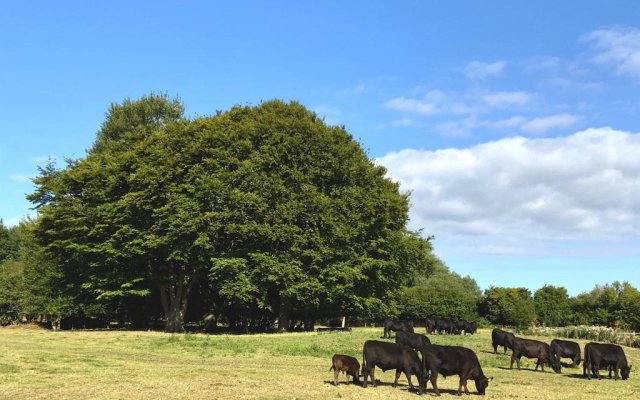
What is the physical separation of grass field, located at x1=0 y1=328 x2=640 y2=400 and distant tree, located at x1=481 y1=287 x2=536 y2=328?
162ft

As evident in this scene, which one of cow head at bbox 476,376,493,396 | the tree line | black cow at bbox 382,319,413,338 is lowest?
cow head at bbox 476,376,493,396

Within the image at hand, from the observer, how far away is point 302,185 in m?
47.4

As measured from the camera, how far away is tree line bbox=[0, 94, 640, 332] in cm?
4644

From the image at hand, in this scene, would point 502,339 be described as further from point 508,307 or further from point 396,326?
point 508,307

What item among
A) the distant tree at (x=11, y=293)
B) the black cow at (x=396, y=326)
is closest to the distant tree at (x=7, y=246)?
the distant tree at (x=11, y=293)

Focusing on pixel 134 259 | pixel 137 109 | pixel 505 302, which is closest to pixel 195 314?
pixel 134 259

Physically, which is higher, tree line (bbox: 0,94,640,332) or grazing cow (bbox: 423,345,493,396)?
tree line (bbox: 0,94,640,332)

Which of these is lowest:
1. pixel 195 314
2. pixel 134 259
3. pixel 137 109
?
pixel 195 314

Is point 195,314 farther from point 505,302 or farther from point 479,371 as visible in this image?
point 479,371

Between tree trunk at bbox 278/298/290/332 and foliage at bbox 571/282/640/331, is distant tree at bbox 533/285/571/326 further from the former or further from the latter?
tree trunk at bbox 278/298/290/332

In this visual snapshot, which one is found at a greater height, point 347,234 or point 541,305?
point 347,234

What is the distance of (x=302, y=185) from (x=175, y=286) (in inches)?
759

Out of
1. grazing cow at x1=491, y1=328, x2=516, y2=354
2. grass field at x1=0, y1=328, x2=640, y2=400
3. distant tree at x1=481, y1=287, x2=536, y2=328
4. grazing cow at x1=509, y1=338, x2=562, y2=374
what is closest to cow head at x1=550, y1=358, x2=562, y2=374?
grazing cow at x1=509, y1=338, x2=562, y2=374

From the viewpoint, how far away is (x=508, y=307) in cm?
7975
